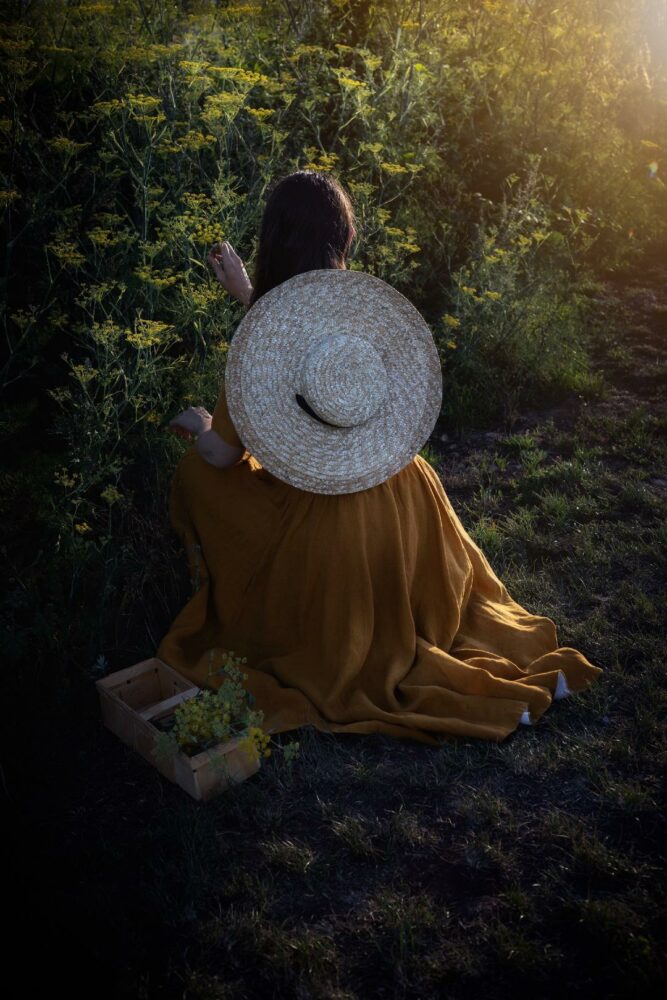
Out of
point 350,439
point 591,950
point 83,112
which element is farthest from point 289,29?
point 591,950

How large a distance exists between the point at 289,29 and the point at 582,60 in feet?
11.0

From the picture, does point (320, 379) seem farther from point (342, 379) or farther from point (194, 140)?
point (194, 140)

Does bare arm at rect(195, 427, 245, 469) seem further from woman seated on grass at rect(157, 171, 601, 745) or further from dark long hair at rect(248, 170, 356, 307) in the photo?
dark long hair at rect(248, 170, 356, 307)

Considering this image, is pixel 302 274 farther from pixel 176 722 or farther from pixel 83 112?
pixel 83 112

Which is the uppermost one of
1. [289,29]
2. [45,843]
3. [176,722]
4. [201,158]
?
[289,29]

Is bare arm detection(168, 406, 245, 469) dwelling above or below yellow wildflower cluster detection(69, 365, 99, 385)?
below

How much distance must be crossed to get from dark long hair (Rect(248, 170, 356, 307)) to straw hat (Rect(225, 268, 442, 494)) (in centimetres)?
16

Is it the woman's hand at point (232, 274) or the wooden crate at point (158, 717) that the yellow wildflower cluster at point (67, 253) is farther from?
the wooden crate at point (158, 717)

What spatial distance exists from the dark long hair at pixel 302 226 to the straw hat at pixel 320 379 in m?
0.16

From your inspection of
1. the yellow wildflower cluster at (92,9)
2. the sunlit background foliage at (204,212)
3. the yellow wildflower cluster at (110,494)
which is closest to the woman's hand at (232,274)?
the sunlit background foliage at (204,212)

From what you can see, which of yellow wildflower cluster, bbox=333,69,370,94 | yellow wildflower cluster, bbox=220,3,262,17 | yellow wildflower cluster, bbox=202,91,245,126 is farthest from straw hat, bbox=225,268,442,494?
yellow wildflower cluster, bbox=220,3,262,17

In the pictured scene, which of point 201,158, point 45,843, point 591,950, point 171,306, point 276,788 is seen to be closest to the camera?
point 591,950

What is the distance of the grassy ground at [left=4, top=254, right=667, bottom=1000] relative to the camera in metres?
1.92

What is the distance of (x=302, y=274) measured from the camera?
8.46ft
